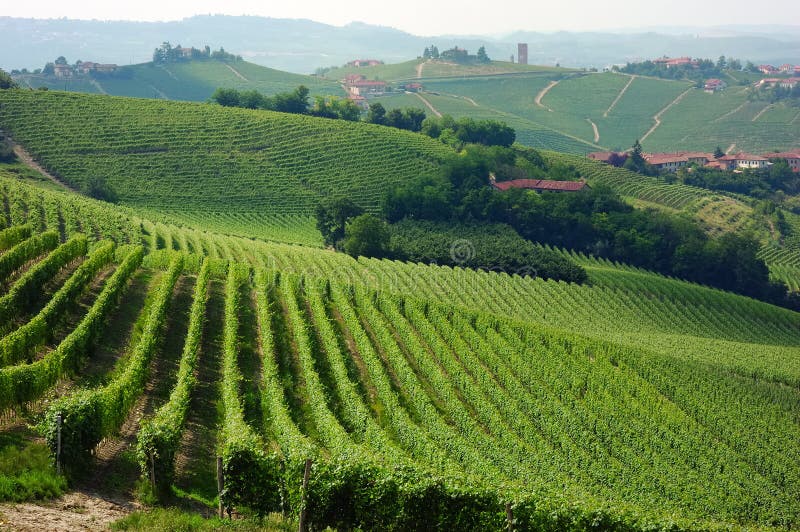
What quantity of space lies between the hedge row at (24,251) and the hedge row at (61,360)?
3628 mm

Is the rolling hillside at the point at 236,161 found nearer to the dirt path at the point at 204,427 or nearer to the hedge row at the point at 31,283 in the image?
the hedge row at the point at 31,283

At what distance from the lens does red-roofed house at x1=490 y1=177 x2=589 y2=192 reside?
10925 cm

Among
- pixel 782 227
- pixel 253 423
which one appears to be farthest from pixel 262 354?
pixel 782 227

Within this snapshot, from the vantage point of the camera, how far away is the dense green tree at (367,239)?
7688cm

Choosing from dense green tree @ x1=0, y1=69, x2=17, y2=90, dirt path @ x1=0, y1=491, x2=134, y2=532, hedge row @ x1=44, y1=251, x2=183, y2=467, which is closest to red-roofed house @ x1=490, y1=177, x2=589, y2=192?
dense green tree @ x1=0, y1=69, x2=17, y2=90

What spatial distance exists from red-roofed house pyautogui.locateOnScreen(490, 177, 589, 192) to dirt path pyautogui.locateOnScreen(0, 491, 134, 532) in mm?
92786

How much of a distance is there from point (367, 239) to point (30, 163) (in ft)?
152

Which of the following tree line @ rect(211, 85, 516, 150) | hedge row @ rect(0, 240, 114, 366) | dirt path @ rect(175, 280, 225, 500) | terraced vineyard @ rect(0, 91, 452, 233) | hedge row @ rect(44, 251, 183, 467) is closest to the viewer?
hedge row @ rect(44, 251, 183, 467)

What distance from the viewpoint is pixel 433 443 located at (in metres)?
27.8

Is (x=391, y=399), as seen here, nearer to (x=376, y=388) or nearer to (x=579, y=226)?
(x=376, y=388)

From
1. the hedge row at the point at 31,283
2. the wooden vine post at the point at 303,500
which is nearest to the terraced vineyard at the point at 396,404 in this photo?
the hedge row at the point at 31,283

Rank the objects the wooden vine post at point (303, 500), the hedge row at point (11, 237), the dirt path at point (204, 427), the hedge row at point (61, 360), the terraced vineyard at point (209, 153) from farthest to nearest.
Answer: the terraced vineyard at point (209, 153) < the hedge row at point (11, 237) < the dirt path at point (204, 427) < the hedge row at point (61, 360) < the wooden vine post at point (303, 500)

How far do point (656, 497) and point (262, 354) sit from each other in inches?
659

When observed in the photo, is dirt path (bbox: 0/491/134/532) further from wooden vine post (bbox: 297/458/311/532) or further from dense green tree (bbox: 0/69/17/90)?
dense green tree (bbox: 0/69/17/90)
